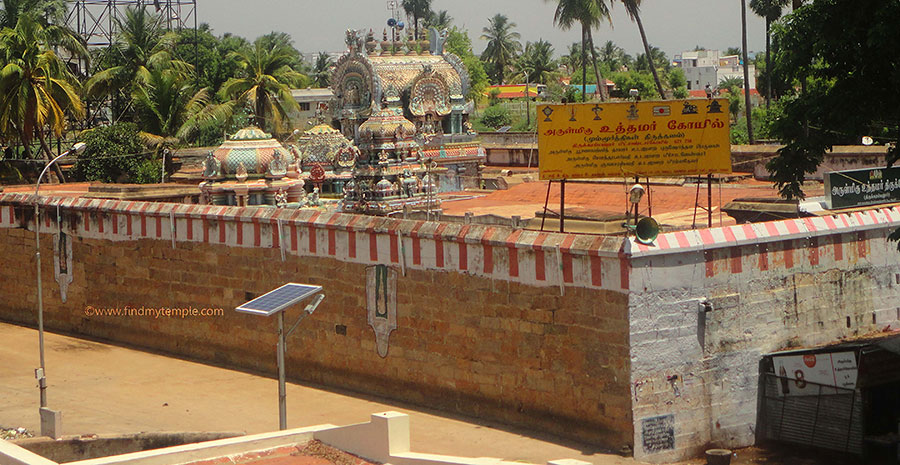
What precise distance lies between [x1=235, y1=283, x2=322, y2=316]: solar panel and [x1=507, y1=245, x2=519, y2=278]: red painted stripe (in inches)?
140

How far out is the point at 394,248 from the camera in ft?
60.0

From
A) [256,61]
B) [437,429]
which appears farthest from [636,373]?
[256,61]

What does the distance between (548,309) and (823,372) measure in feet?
12.6

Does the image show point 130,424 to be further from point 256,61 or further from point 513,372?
point 256,61

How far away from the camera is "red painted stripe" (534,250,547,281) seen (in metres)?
16.2

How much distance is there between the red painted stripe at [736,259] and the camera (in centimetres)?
1595

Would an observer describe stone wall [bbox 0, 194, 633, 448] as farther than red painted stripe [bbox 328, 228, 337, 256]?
No

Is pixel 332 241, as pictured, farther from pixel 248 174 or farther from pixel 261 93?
pixel 261 93

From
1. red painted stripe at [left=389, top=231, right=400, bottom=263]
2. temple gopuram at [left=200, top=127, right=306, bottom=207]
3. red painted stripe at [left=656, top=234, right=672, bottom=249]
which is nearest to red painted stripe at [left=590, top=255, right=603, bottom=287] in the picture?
red painted stripe at [left=656, top=234, right=672, bottom=249]

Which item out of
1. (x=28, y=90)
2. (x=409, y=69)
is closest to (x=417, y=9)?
(x=409, y=69)

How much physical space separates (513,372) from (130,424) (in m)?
5.77

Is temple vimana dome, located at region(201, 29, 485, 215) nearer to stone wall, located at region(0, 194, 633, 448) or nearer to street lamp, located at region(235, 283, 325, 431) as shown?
stone wall, located at region(0, 194, 633, 448)

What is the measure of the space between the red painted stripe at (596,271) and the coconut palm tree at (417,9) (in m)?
118

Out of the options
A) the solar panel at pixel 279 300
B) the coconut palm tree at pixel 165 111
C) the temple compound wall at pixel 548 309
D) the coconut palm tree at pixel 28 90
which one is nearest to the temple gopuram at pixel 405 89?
the coconut palm tree at pixel 165 111
